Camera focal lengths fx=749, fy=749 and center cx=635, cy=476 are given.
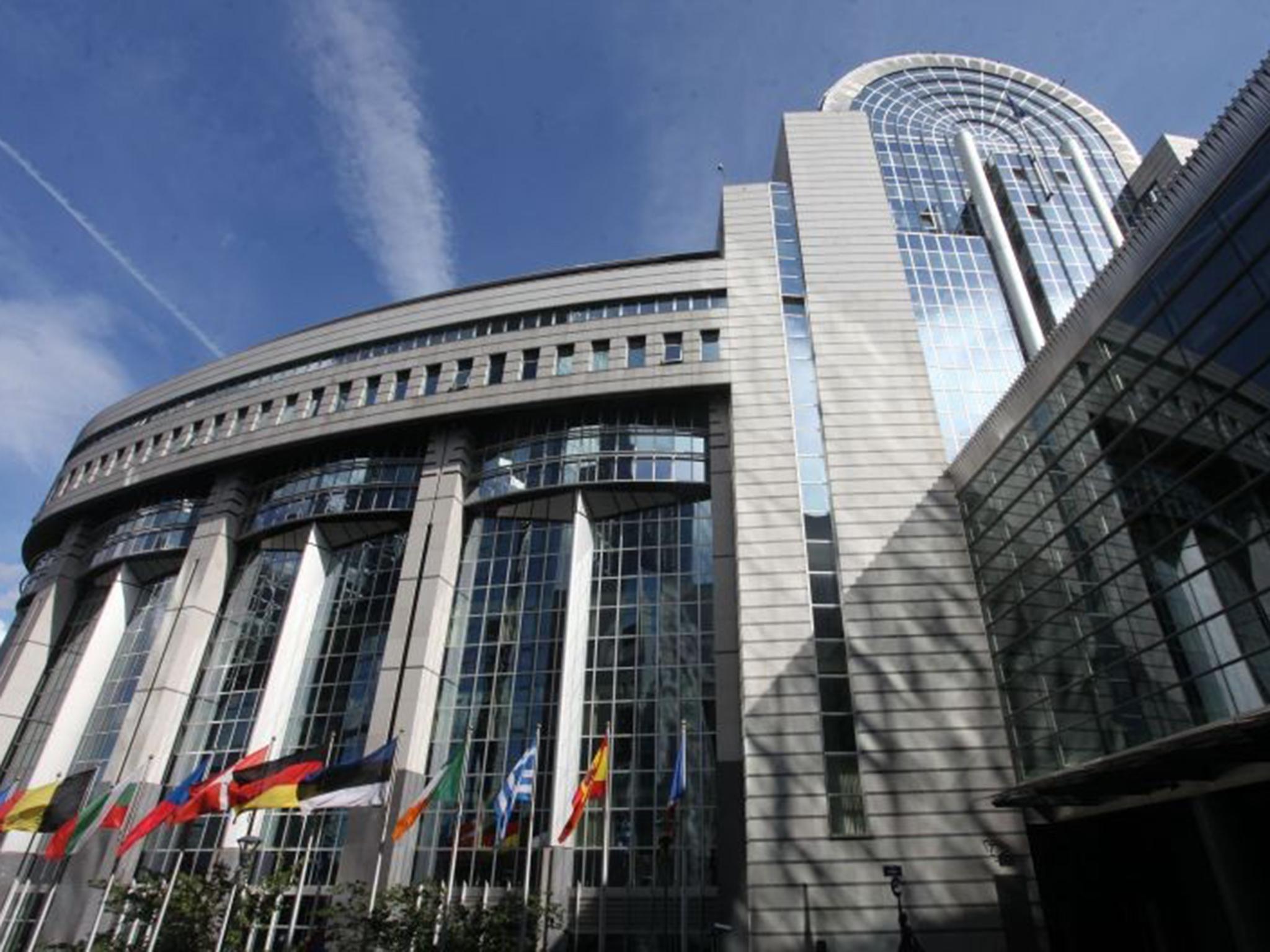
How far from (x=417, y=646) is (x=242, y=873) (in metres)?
11.8

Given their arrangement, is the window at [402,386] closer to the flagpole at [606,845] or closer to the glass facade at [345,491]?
the glass facade at [345,491]

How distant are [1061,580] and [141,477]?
54746 millimetres

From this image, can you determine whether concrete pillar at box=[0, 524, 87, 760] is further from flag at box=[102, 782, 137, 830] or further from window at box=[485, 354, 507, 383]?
window at box=[485, 354, 507, 383]

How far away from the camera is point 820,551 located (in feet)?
109

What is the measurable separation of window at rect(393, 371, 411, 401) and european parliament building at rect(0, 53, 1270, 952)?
0.63ft

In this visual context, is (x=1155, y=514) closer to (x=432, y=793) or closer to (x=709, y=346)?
(x=709, y=346)

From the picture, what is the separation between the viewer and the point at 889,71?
5316 cm

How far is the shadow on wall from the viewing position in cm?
2567

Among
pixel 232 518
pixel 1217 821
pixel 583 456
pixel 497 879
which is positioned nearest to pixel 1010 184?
pixel 583 456

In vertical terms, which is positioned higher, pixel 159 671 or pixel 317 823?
pixel 159 671

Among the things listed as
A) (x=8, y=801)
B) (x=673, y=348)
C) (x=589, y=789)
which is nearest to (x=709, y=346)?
(x=673, y=348)

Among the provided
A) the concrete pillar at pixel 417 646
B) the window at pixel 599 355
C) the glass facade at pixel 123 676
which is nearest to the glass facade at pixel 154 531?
the glass facade at pixel 123 676

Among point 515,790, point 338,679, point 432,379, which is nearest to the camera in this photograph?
point 515,790

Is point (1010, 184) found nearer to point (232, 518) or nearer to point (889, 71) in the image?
point (889, 71)
